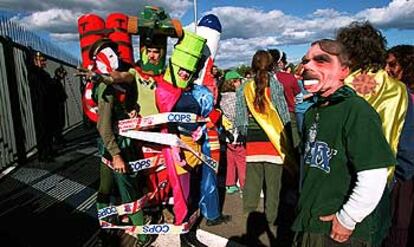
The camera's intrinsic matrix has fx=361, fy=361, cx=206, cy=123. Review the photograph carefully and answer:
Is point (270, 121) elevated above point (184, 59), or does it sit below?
below

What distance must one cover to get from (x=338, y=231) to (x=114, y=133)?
6.40ft

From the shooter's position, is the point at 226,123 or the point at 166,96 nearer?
the point at 166,96

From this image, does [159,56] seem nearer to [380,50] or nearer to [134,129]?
[134,129]

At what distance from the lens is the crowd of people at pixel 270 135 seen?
1682mm

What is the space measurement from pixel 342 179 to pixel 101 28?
2477 mm

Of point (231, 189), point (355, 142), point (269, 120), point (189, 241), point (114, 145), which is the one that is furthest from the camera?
point (231, 189)

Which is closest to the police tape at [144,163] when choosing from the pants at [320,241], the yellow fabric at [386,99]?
the pants at [320,241]

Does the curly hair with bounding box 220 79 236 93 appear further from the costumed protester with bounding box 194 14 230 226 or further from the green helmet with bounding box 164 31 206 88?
the green helmet with bounding box 164 31 206 88

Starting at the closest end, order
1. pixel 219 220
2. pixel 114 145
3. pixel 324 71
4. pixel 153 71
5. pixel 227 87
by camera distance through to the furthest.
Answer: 1. pixel 324 71
2. pixel 114 145
3. pixel 153 71
4. pixel 219 220
5. pixel 227 87

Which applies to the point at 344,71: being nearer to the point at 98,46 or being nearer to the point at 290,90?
the point at 98,46

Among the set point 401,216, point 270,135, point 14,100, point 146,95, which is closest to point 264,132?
point 270,135

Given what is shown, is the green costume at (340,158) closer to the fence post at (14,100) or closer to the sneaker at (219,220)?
the sneaker at (219,220)

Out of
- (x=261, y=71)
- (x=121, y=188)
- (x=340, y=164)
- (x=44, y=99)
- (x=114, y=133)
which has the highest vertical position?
(x=261, y=71)

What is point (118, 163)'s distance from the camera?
115 inches
